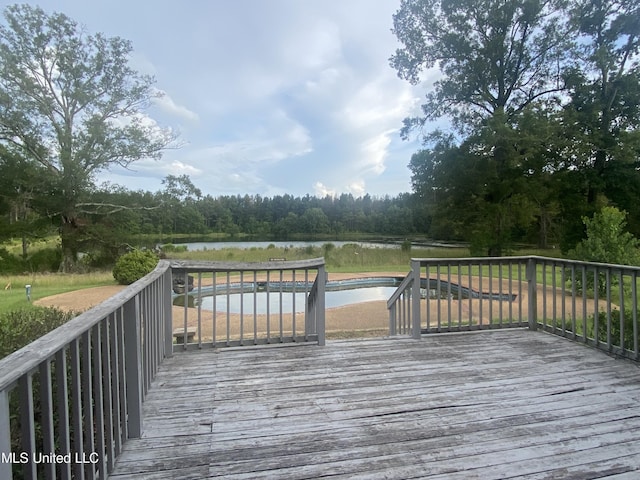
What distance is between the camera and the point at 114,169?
1587cm

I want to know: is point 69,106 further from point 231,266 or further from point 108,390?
point 108,390

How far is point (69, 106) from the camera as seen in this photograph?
15.3 meters

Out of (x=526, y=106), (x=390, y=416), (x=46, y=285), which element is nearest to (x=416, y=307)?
(x=390, y=416)

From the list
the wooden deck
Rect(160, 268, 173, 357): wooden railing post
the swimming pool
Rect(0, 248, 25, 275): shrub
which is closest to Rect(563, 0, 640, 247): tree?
the swimming pool

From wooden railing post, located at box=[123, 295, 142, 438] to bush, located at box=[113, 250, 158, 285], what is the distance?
9.17 meters

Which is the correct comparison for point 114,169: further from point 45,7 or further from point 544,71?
point 544,71

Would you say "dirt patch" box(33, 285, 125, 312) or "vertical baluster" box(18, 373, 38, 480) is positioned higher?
"vertical baluster" box(18, 373, 38, 480)

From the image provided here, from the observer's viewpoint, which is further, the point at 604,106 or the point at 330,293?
the point at 604,106

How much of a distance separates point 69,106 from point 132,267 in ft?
30.8

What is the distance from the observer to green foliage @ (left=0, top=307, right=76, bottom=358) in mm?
2170

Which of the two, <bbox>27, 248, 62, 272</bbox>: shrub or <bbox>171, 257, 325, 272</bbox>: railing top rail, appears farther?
<bbox>27, 248, 62, 272</bbox>: shrub

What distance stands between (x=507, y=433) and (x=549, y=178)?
1588 cm

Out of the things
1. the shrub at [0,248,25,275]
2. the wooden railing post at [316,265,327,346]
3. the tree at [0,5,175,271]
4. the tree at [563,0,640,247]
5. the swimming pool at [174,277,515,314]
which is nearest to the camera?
the wooden railing post at [316,265,327,346]

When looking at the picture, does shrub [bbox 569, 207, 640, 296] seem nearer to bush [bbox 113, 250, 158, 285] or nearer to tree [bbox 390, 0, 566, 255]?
tree [bbox 390, 0, 566, 255]
